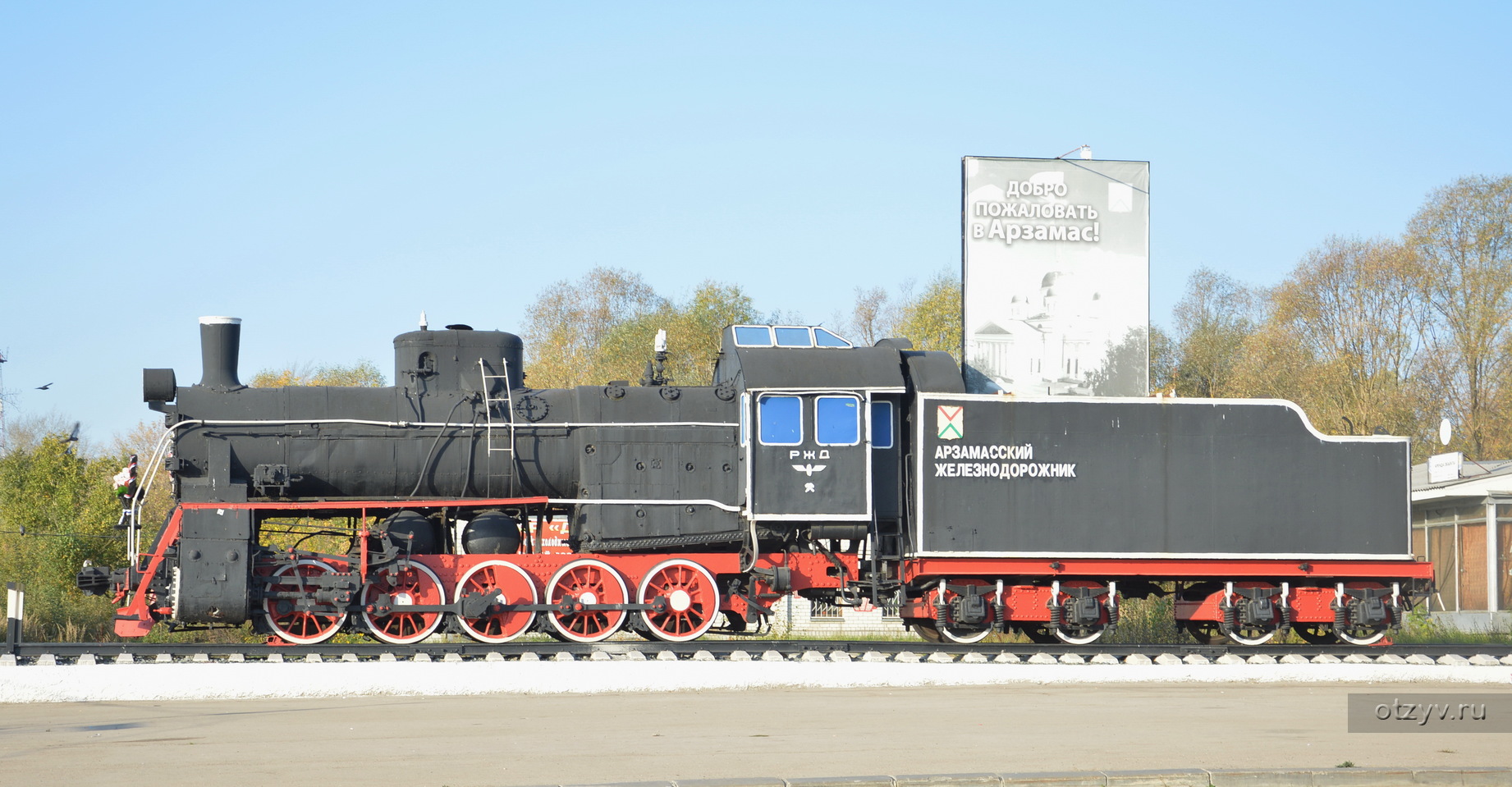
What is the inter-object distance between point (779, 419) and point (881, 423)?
1307 millimetres

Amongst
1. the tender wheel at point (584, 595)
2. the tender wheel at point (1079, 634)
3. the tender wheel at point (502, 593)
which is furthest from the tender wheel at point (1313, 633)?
the tender wheel at point (502, 593)

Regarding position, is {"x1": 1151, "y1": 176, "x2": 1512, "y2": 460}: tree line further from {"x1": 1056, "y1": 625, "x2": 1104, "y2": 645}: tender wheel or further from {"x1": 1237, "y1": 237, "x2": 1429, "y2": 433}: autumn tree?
{"x1": 1056, "y1": 625, "x2": 1104, "y2": 645}: tender wheel

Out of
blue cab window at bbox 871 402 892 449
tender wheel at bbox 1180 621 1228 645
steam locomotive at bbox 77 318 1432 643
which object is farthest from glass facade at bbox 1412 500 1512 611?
blue cab window at bbox 871 402 892 449

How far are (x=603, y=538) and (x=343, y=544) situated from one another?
15.3 meters

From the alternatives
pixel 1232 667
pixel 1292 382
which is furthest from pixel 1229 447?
pixel 1292 382

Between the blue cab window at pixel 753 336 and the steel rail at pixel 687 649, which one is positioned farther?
the blue cab window at pixel 753 336

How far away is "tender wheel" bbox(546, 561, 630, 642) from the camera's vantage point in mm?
14617

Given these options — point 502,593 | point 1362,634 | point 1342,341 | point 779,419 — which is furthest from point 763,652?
point 1342,341

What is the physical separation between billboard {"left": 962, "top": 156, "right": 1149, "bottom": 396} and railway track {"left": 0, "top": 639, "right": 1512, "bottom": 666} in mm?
4192

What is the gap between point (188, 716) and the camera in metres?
9.86

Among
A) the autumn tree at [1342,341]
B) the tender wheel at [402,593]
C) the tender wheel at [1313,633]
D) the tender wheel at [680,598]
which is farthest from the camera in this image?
the autumn tree at [1342,341]

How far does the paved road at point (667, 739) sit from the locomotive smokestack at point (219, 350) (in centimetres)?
486

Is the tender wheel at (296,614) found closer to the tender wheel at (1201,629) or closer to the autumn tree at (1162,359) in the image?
the tender wheel at (1201,629)

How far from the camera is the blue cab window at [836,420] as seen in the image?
14664 millimetres
